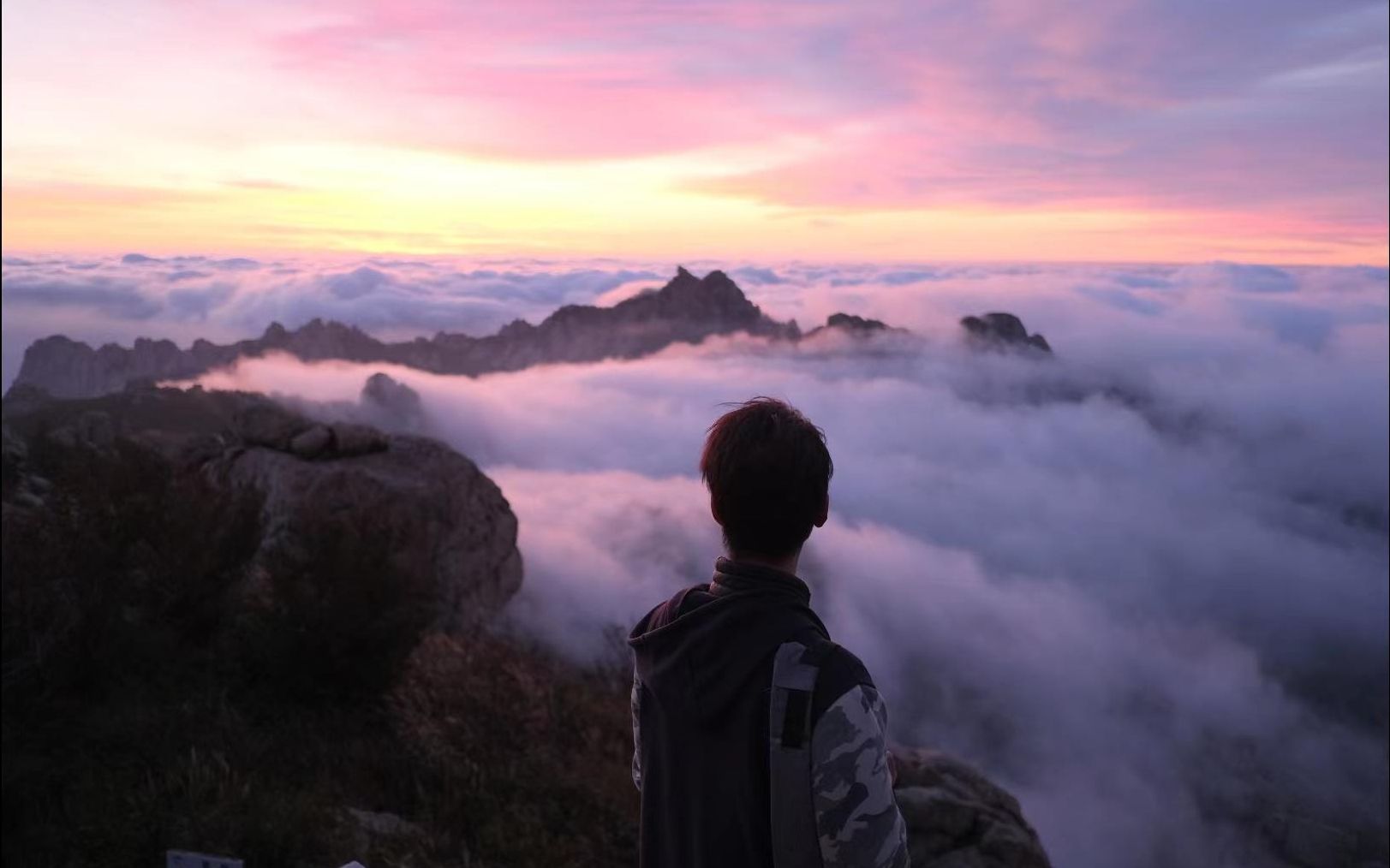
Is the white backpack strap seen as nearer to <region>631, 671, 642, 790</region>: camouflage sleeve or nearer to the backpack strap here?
the backpack strap

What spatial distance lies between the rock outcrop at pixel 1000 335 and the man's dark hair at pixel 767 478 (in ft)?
657

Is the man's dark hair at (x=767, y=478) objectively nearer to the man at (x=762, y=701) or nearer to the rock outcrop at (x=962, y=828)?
the man at (x=762, y=701)

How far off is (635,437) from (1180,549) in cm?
7514

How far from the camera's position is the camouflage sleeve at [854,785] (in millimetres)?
1976

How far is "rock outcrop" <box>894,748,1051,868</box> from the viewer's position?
7039mm

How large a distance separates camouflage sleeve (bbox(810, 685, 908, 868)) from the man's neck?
1.19 feet

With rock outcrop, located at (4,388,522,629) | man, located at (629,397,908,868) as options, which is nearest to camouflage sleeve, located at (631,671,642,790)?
man, located at (629,397,908,868)

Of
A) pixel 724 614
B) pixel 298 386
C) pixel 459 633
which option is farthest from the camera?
pixel 298 386

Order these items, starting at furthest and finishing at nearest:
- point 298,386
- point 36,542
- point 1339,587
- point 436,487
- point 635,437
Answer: point 635,437
point 298,386
point 1339,587
point 436,487
point 36,542

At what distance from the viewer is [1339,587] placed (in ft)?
341

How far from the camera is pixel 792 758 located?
2.01 m

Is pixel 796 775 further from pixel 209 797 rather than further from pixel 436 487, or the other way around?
pixel 436 487

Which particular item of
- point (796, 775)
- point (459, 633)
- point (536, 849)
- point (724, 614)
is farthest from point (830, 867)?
point (459, 633)

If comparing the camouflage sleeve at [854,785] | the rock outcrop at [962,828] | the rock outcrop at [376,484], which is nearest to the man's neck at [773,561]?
the camouflage sleeve at [854,785]
